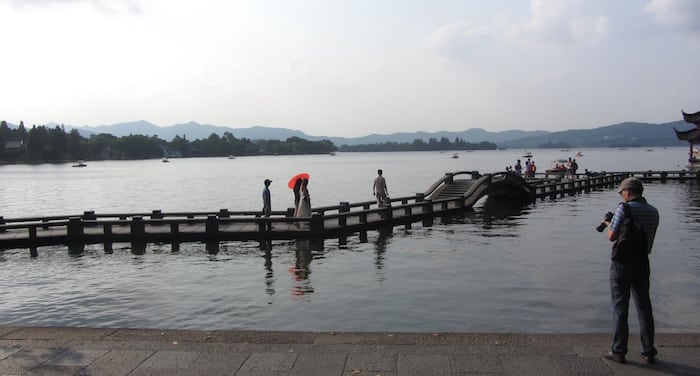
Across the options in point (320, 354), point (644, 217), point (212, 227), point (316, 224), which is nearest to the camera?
point (644, 217)

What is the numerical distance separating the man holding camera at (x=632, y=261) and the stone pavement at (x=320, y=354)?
11.3 inches

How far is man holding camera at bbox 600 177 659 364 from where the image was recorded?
22.2ft

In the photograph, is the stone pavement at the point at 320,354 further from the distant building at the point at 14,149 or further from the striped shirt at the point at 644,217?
the distant building at the point at 14,149

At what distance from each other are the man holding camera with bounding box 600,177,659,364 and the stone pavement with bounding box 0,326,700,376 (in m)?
0.29

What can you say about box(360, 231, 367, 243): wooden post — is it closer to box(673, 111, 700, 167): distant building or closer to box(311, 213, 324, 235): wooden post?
box(311, 213, 324, 235): wooden post

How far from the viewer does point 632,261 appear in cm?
682

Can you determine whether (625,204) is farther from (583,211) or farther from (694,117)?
(694,117)

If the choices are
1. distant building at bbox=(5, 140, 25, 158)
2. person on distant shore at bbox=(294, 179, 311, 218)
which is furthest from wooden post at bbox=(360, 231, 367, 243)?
distant building at bbox=(5, 140, 25, 158)

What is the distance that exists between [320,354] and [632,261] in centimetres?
422

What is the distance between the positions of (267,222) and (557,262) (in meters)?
11.1

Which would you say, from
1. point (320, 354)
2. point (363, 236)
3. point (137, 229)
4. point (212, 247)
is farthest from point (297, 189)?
point (320, 354)

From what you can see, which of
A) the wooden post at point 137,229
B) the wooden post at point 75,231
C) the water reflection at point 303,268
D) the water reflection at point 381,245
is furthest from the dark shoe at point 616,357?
the wooden post at point 75,231

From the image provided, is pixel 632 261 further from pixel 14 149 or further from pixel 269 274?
pixel 14 149

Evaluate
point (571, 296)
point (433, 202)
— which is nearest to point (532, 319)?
point (571, 296)
